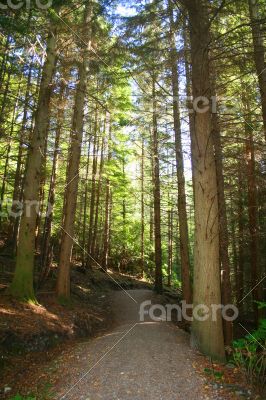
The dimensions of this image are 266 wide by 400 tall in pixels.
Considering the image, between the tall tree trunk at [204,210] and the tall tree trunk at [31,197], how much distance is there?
4.93m

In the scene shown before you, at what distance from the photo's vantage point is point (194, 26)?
7688 millimetres

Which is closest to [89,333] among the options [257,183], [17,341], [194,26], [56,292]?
[56,292]

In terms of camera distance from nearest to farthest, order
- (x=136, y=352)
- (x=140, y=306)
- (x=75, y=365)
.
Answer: (x=75, y=365) → (x=136, y=352) → (x=140, y=306)

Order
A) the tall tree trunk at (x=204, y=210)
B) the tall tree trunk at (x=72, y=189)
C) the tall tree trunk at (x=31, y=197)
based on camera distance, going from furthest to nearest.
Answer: the tall tree trunk at (x=72, y=189), the tall tree trunk at (x=31, y=197), the tall tree trunk at (x=204, y=210)

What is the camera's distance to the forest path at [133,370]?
553 centimetres

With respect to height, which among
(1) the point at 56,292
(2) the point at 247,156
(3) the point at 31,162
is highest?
(2) the point at 247,156

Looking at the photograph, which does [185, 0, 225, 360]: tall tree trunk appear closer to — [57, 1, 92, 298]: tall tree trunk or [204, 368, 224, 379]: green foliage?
[204, 368, 224, 379]: green foliage

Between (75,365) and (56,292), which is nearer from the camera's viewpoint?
(75,365)

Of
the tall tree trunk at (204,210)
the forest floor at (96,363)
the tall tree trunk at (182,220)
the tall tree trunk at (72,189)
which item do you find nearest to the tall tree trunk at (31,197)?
the forest floor at (96,363)

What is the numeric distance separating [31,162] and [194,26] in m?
5.96

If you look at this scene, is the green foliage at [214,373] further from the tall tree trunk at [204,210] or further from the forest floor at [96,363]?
the tall tree trunk at [204,210]

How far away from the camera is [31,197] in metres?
10.1

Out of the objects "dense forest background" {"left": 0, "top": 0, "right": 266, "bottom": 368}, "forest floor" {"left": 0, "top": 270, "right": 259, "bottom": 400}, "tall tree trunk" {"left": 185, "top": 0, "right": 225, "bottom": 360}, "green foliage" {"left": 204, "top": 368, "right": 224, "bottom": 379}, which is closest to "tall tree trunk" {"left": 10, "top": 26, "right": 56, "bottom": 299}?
"dense forest background" {"left": 0, "top": 0, "right": 266, "bottom": 368}

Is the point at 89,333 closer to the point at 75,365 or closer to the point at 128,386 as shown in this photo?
the point at 75,365
